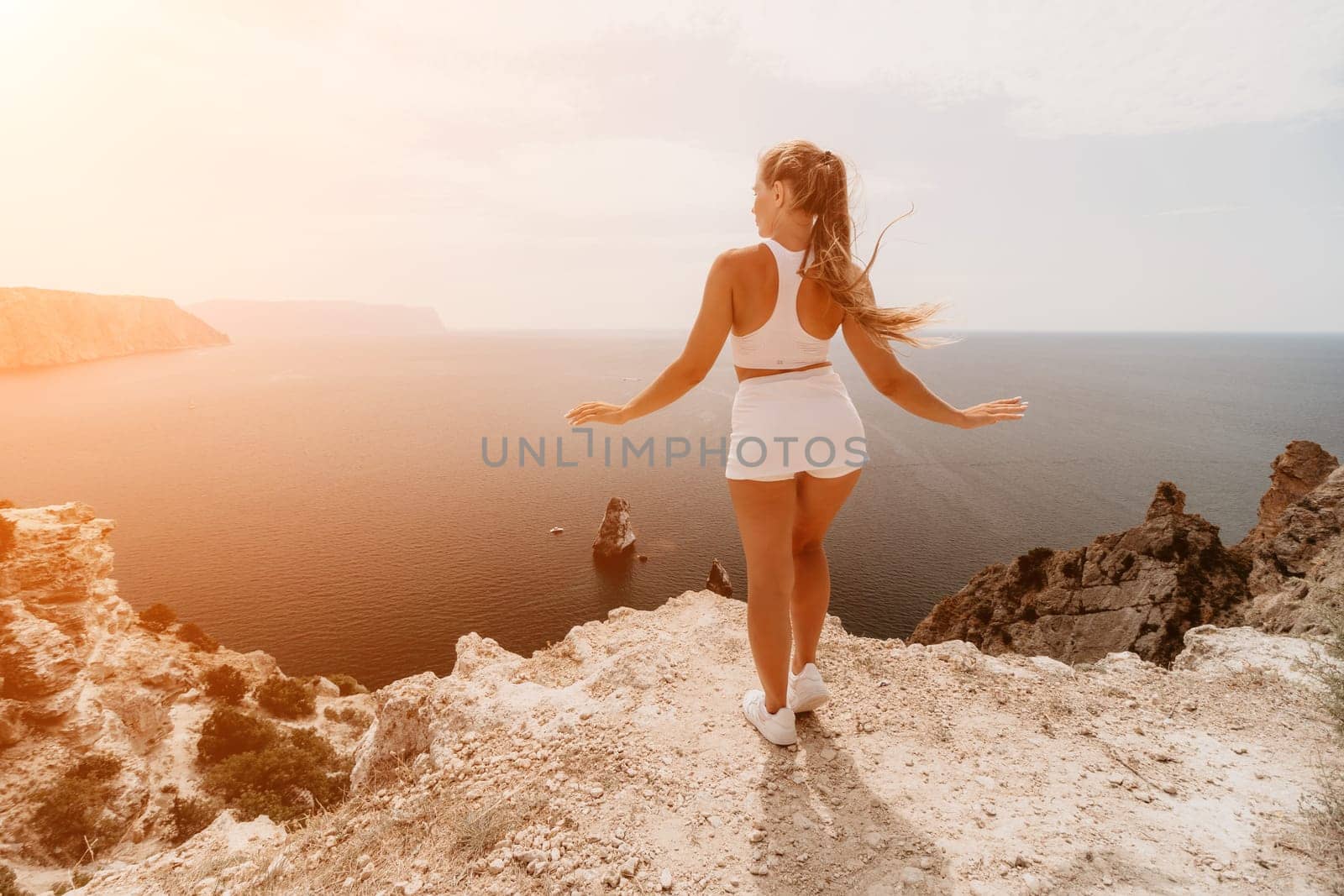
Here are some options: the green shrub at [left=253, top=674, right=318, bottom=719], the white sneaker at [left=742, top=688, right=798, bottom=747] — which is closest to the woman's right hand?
the white sneaker at [left=742, top=688, right=798, bottom=747]

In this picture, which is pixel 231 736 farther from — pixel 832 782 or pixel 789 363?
pixel 789 363

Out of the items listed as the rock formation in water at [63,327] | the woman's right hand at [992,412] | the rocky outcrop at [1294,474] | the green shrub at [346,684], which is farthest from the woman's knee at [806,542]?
the rock formation in water at [63,327]

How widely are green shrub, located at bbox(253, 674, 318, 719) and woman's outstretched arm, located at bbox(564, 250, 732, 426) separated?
118ft

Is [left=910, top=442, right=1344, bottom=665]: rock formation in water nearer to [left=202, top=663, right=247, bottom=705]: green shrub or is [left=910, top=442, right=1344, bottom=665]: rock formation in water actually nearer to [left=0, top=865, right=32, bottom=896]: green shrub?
[left=0, top=865, right=32, bottom=896]: green shrub

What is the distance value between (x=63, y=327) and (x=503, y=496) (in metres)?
181

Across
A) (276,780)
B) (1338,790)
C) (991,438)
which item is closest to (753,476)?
(1338,790)

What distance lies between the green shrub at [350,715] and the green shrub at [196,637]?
11194 millimetres

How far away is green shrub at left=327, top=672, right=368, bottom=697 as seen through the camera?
118ft

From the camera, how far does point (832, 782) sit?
10.9 ft

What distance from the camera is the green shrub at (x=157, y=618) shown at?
35.6 metres

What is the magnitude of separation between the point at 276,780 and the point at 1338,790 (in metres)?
31.8

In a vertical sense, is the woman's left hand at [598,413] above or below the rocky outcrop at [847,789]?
above

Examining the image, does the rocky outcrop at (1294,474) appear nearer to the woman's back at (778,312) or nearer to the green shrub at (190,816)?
the woman's back at (778,312)

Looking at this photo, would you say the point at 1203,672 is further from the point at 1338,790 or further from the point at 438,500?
the point at 438,500
